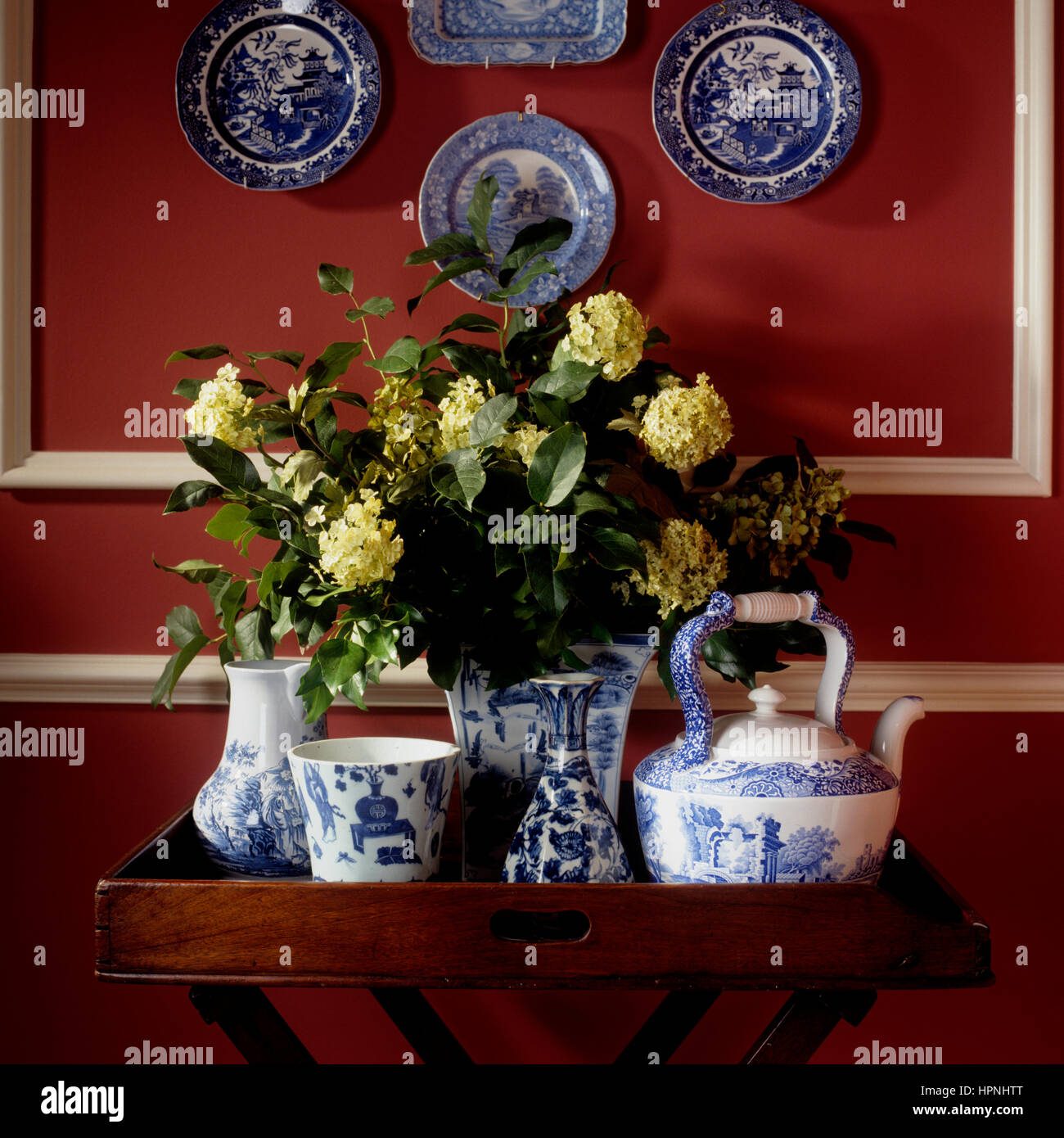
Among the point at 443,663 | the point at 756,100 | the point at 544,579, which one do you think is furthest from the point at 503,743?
the point at 756,100

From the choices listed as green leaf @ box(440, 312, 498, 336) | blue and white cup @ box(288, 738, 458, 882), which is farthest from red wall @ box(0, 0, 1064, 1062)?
blue and white cup @ box(288, 738, 458, 882)

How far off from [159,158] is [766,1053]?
1.32 m

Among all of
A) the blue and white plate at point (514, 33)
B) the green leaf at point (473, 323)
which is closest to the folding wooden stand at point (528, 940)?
the green leaf at point (473, 323)

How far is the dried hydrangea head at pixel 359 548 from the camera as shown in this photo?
29.8 inches

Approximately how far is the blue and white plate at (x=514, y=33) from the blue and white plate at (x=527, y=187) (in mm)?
87

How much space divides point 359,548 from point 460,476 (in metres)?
0.11

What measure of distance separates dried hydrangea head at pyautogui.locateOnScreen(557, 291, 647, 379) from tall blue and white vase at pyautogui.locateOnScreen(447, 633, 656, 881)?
28cm

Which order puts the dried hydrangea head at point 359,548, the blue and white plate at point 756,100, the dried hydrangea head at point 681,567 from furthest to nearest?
the blue and white plate at point 756,100 < the dried hydrangea head at point 681,567 < the dried hydrangea head at point 359,548

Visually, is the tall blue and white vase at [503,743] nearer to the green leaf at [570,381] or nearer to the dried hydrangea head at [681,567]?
the dried hydrangea head at [681,567]

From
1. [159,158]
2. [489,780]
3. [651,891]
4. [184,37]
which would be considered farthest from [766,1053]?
[184,37]

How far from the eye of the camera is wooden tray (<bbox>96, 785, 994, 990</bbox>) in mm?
781

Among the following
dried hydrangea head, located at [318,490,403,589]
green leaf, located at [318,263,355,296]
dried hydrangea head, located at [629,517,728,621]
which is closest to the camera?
dried hydrangea head, located at [318,490,403,589]

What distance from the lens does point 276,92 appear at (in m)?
1.24

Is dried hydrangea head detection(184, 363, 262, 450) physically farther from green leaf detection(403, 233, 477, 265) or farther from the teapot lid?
the teapot lid
